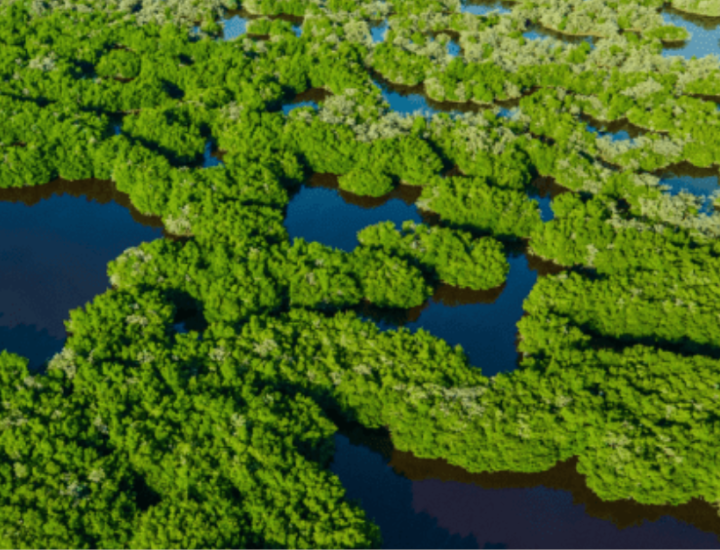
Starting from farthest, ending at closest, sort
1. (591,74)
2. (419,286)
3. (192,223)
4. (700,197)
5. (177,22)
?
1. (177,22)
2. (591,74)
3. (700,197)
4. (192,223)
5. (419,286)

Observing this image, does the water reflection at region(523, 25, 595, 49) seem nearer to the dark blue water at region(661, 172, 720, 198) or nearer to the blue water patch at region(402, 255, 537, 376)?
the dark blue water at region(661, 172, 720, 198)

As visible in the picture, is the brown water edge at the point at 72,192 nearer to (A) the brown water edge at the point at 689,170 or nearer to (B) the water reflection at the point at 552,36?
(A) the brown water edge at the point at 689,170

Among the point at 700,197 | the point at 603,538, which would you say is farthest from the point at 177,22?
the point at 603,538

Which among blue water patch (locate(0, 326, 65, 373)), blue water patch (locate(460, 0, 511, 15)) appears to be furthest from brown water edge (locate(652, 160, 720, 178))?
blue water patch (locate(0, 326, 65, 373))

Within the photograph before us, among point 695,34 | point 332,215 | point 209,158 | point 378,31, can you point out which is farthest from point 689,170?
point 209,158

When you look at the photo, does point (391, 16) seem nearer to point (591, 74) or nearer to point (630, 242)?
point (591, 74)

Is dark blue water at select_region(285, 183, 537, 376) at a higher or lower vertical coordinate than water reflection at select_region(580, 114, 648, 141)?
lower

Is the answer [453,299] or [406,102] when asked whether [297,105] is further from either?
[453,299]
